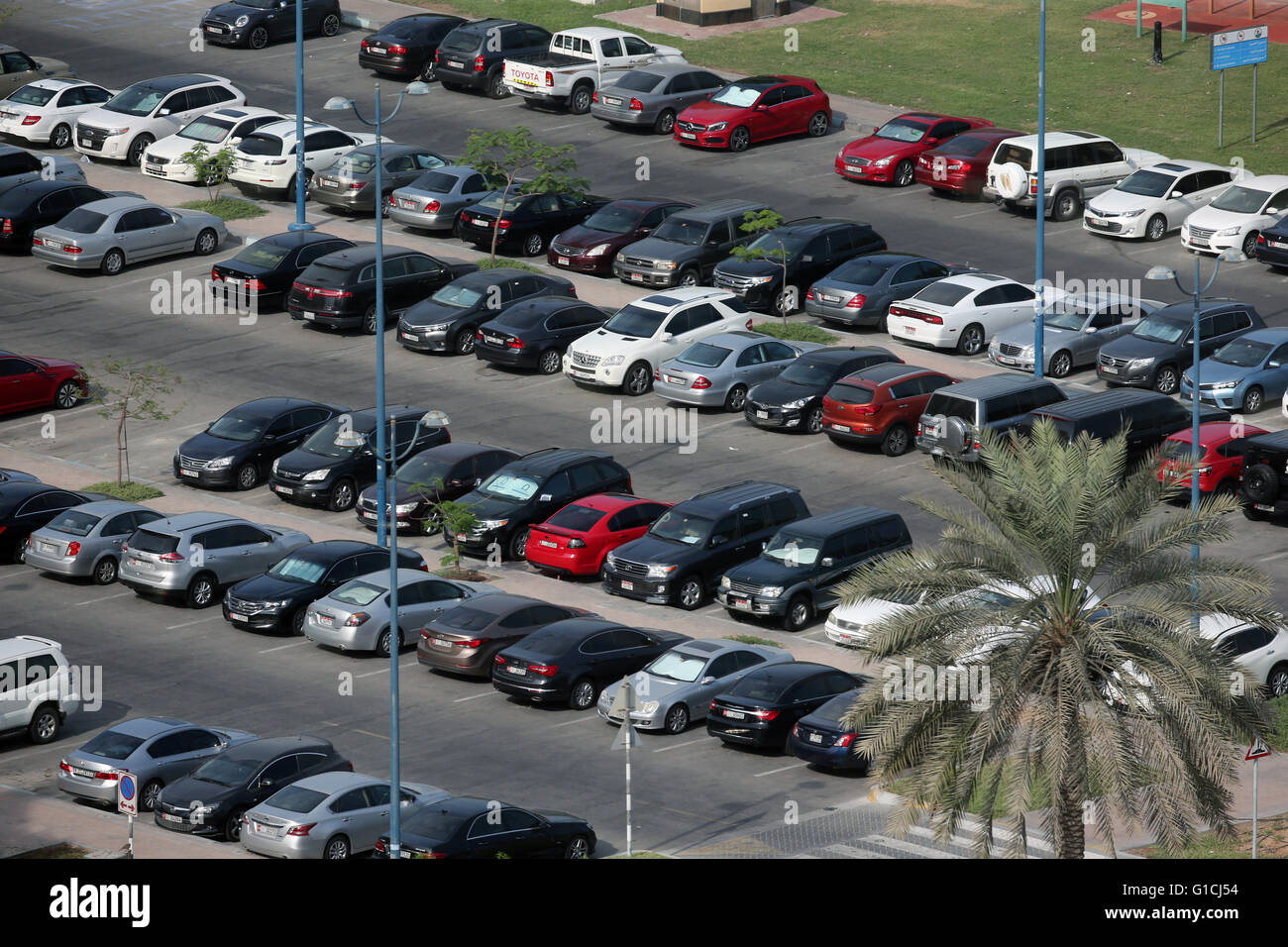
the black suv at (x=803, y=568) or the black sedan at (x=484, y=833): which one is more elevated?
the black sedan at (x=484, y=833)

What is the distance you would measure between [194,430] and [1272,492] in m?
21.0

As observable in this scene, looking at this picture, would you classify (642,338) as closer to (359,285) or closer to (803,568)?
(359,285)

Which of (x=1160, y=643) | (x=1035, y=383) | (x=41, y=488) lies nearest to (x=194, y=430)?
(x=41, y=488)

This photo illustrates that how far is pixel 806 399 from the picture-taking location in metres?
40.2

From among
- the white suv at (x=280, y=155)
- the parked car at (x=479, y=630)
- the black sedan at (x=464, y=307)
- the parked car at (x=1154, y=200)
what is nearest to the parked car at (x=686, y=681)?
the parked car at (x=479, y=630)

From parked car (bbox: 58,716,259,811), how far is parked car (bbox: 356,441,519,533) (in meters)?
9.63

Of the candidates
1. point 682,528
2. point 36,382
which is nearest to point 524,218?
point 36,382

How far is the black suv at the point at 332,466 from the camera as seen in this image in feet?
125

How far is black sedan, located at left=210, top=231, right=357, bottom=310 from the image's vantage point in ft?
153

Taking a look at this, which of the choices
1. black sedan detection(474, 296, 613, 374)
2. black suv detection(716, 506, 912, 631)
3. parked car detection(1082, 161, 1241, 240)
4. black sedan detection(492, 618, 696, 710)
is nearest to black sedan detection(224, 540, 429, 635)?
black sedan detection(492, 618, 696, 710)

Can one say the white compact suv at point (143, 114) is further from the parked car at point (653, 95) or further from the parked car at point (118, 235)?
the parked car at point (653, 95)

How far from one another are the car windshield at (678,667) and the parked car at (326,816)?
221 inches

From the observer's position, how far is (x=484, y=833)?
24.2 m

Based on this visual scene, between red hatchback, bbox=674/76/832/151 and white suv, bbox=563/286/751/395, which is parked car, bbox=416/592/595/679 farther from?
red hatchback, bbox=674/76/832/151
